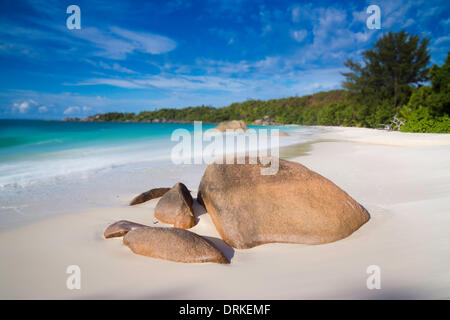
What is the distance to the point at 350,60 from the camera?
118 feet

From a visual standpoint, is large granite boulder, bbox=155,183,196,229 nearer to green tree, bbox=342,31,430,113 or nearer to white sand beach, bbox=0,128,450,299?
white sand beach, bbox=0,128,450,299

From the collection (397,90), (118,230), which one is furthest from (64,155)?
(397,90)

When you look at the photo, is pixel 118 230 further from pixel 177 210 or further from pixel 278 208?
pixel 278 208

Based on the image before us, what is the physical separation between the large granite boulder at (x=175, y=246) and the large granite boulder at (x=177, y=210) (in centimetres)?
79

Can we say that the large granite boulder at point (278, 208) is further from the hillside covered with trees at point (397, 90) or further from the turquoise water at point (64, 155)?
the hillside covered with trees at point (397, 90)

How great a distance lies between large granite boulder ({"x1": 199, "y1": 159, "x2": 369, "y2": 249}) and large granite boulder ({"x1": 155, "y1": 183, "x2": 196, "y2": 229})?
33 centimetres

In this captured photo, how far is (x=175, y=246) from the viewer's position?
2691 mm

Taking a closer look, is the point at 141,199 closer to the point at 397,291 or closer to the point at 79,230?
the point at 79,230

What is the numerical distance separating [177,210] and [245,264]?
1.50m

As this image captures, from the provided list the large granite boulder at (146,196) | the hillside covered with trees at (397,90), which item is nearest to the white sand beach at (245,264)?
the large granite boulder at (146,196)

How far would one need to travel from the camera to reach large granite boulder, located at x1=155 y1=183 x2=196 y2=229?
365 centimetres

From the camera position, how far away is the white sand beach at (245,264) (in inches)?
84.7
